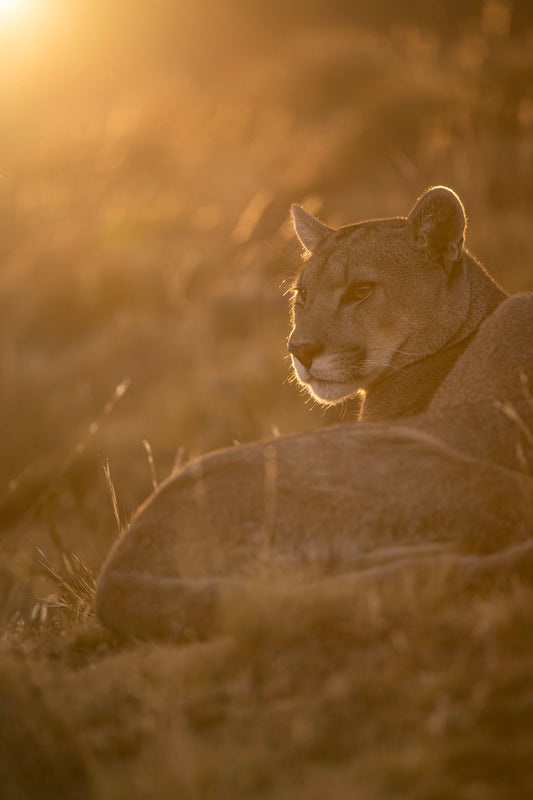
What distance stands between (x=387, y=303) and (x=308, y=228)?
121 centimetres

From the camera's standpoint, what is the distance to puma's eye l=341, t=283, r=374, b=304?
456cm

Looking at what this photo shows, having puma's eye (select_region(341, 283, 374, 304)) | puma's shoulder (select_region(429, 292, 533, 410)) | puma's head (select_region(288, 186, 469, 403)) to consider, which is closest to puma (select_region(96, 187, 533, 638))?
puma's shoulder (select_region(429, 292, 533, 410))

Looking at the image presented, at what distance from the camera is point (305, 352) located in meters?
4.57

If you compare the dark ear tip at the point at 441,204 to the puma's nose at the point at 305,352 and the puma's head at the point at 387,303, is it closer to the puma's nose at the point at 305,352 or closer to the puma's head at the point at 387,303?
the puma's head at the point at 387,303

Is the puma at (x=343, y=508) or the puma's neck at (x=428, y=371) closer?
the puma at (x=343, y=508)

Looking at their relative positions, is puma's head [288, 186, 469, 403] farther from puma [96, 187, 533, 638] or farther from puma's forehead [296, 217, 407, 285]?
puma [96, 187, 533, 638]

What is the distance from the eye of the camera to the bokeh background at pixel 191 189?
10.2 m

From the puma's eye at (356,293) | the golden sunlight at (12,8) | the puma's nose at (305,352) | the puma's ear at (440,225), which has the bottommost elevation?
the puma's nose at (305,352)

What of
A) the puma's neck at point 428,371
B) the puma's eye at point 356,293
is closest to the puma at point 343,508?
the puma's neck at point 428,371

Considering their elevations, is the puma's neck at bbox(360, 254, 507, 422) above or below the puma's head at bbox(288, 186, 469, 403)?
below

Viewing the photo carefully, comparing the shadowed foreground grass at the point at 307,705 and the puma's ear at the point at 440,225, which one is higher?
the puma's ear at the point at 440,225

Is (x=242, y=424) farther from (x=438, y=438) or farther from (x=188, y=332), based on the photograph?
(x=438, y=438)

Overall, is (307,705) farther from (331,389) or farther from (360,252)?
(360,252)

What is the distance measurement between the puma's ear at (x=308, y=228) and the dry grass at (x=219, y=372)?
1.25 m
